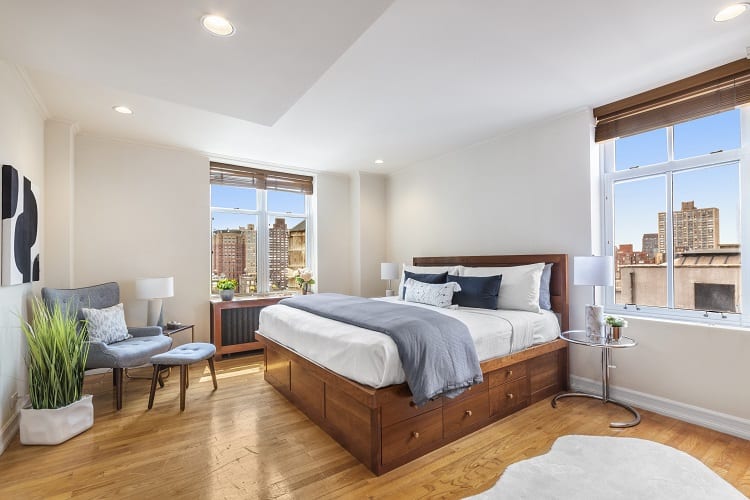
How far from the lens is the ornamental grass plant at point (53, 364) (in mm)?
2400

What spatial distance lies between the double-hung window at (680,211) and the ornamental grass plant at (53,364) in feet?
14.7

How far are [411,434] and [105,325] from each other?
2951 millimetres

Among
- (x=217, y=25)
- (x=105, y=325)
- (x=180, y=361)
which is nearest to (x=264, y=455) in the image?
(x=180, y=361)

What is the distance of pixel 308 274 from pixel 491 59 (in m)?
3.63

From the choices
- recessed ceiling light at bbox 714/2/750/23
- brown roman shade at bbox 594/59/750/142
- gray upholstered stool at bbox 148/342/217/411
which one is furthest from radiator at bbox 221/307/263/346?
recessed ceiling light at bbox 714/2/750/23

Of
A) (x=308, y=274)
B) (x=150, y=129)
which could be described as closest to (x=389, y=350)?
(x=308, y=274)

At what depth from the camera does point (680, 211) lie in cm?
290

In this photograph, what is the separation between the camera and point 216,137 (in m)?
3.99

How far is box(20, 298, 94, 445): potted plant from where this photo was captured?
7.76 ft

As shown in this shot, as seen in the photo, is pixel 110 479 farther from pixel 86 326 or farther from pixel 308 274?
pixel 308 274

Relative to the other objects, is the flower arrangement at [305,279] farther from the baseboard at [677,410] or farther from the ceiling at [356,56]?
the baseboard at [677,410]

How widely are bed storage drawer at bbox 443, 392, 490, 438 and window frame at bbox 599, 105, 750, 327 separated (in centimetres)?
166

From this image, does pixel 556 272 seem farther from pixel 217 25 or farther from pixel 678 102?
pixel 217 25

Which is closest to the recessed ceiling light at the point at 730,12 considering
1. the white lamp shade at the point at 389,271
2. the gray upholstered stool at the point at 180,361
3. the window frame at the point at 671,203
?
the window frame at the point at 671,203
